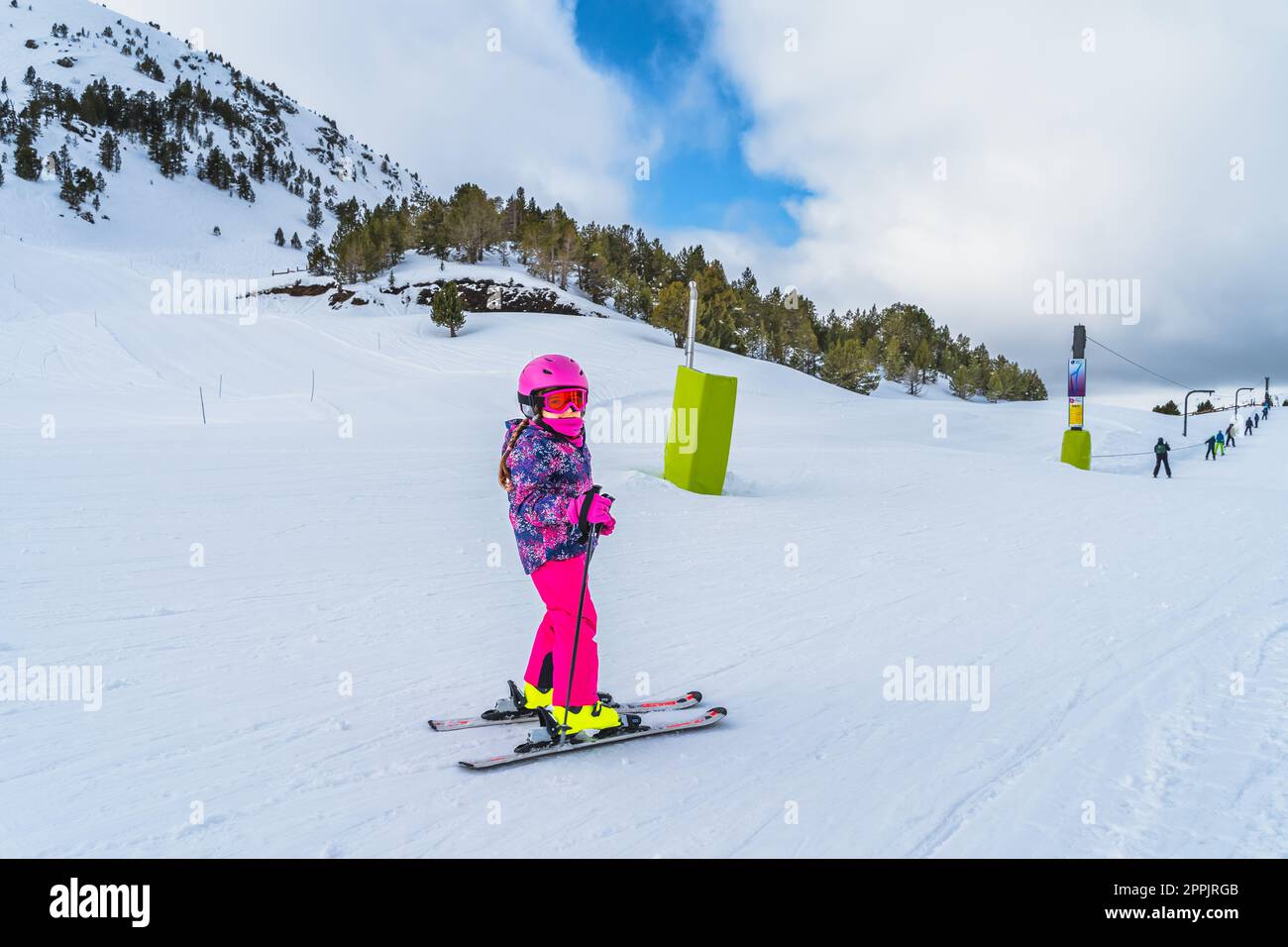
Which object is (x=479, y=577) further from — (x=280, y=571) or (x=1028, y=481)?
(x=1028, y=481)

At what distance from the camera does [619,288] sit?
57344 millimetres

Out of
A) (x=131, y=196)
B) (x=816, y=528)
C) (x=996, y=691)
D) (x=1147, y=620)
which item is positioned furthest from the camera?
(x=131, y=196)

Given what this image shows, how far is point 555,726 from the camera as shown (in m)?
3.44

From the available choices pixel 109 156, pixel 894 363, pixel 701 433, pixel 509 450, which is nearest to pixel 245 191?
pixel 109 156

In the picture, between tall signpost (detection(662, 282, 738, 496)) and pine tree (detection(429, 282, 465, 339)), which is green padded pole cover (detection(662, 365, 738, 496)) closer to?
tall signpost (detection(662, 282, 738, 496))

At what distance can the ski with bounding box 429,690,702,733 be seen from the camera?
360 centimetres

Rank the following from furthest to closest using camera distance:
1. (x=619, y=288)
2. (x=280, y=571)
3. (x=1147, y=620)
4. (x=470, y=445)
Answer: (x=619, y=288)
(x=470, y=445)
(x=280, y=571)
(x=1147, y=620)

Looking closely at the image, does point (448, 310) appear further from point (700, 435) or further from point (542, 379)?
point (542, 379)

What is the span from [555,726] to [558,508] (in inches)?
40.8

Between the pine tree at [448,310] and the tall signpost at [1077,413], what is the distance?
30015mm

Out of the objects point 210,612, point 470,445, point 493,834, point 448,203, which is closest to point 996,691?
point 493,834

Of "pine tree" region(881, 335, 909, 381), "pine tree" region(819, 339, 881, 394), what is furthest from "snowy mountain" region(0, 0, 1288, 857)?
"pine tree" region(881, 335, 909, 381)

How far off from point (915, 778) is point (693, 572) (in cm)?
386

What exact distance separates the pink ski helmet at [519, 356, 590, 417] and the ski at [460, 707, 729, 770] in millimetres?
1533
